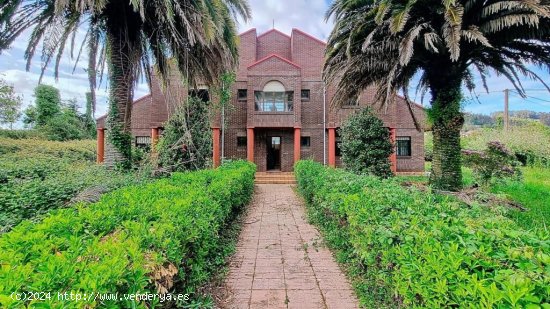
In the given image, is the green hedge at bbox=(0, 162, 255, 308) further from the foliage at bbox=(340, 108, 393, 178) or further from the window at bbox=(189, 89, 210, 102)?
the foliage at bbox=(340, 108, 393, 178)

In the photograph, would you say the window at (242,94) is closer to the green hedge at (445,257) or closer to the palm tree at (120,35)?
the palm tree at (120,35)

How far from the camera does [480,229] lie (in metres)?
1.91

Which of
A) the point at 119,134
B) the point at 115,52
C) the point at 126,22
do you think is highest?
the point at 126,22

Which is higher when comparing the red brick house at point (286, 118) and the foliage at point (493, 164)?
the red brick house at point (286, 118)

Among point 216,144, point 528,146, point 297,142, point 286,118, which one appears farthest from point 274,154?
point 528,146

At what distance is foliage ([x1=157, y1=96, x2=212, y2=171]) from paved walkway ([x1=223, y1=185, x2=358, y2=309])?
4.07 meters

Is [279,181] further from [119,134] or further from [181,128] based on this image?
[119,134]

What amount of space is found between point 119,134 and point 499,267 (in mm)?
8578

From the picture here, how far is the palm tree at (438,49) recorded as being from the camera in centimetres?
645

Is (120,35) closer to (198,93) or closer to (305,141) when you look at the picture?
(198,93)

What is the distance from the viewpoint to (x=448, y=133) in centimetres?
811

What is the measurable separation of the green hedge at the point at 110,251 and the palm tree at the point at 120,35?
18.7ft

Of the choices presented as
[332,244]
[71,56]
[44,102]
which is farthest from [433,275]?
[44,102]

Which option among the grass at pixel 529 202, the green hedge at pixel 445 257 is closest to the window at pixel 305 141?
the grass at pixel 529 202
